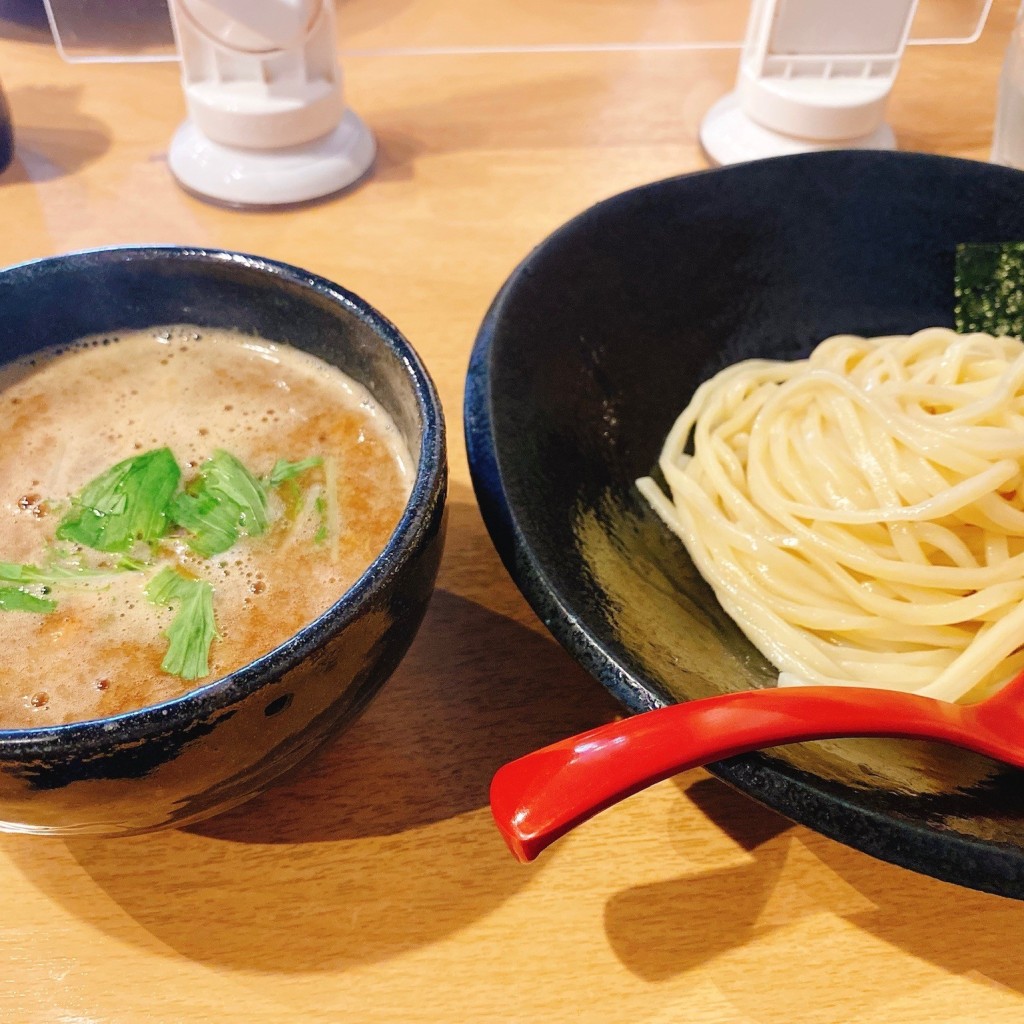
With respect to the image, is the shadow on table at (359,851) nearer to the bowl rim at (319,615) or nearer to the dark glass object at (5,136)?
the bowl rim at (319,615)

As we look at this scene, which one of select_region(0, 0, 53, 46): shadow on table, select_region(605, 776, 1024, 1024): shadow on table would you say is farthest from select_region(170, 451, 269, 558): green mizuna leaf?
select_region(0, 0, 53, 46): shadow on table

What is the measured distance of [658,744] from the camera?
626mm

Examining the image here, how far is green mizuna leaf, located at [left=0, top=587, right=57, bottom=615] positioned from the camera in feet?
2.35

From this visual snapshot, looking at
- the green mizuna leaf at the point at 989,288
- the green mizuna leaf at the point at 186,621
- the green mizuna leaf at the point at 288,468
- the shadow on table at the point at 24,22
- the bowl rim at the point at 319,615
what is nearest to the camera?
the bowl rim at the point at 319,615

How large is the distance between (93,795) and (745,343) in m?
0.97

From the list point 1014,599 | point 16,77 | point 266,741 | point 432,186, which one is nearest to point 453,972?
point 266,741

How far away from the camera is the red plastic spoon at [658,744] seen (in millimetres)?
603

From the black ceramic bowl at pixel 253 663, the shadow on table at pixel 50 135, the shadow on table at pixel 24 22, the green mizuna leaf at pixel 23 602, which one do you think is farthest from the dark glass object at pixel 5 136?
the green mizuna leaf at pixel 23 602

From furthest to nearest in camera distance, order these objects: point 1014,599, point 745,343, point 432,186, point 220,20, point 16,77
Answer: point 16,77 < point 432,186 < point 220,20 < point 745,343 < point 1014,599

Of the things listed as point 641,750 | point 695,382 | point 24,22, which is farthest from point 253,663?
point 24,22

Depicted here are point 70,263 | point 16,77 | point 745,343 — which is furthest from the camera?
point 16,77

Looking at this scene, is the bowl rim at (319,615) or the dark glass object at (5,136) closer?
the bowl rim at (319,615)

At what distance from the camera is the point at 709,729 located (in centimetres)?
64

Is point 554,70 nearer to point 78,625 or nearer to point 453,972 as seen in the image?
point 78,625
